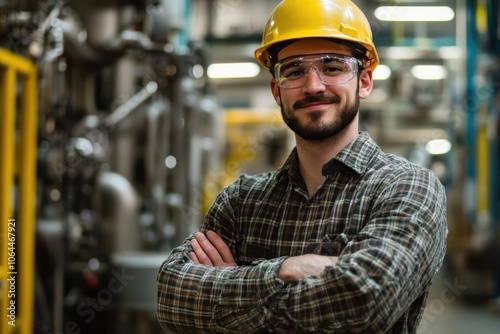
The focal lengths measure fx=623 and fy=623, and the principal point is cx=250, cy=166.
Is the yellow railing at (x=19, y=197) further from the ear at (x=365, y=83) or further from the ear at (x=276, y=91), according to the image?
the ear at (x=365, y=83)

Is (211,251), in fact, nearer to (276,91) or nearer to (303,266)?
(303,266)

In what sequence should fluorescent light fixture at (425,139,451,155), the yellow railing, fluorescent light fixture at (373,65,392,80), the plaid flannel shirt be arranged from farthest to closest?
fluorescent light fixture at (425,139,451,155)
fluorescent light fixture at (373,65,392,80)
the yellow railing
the plaid flannel shirt

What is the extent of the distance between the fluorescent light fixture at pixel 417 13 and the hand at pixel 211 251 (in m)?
6.11

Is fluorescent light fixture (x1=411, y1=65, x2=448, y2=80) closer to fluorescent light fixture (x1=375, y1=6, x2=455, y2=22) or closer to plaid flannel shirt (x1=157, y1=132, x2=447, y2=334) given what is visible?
fluorescent light fixture (x1=375, y1=6, x2=455, y2=22)

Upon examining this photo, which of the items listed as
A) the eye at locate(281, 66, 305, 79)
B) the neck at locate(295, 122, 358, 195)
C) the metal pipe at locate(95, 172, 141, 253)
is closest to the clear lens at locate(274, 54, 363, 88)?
the eye at locate(281, 66, 305, 79)

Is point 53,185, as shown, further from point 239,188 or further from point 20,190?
point 239,188

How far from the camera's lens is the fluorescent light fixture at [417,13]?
7.37 meters

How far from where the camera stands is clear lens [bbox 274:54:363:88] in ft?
5.24

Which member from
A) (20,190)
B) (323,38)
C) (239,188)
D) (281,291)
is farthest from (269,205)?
(20,190)

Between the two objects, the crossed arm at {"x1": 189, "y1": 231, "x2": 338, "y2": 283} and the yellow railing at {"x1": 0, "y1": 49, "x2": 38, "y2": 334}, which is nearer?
the crossed arm at {"x1": 189, "y1": 231, "x2": 338, "y2": 283}

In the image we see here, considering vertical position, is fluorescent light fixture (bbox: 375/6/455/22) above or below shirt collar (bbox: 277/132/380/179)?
above

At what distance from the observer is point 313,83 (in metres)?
1.56

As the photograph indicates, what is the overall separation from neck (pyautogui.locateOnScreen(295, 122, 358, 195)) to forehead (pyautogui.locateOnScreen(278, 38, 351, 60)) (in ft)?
0.67

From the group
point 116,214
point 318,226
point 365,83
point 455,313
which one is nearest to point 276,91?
point 365,83
